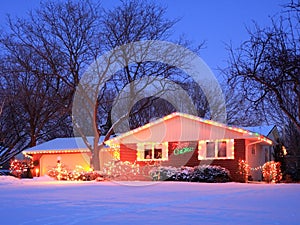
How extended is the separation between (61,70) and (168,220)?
2396cm

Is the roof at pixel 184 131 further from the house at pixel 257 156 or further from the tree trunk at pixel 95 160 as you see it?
the tree trunk at pixel 95 160

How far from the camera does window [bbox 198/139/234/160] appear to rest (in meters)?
27.0

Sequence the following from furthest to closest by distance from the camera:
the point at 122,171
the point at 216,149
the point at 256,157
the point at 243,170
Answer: the point at 256,157 < the point at 122,171 < the point at 216,149 < the point at 243,170

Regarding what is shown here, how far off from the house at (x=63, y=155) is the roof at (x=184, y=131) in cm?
694

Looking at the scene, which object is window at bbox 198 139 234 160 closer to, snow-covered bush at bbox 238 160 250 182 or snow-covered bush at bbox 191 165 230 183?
snow-covered bush at bbox 238 160 250 182

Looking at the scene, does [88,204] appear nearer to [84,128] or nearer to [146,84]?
[146,84]

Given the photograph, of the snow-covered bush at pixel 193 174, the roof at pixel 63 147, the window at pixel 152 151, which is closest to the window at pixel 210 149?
the snow-covered bush at pixel 193 174

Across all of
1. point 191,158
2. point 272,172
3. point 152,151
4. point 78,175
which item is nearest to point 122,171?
point 152,151

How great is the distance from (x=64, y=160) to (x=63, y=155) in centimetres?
42

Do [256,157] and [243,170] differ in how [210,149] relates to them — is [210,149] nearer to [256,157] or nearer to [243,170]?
[243,170]

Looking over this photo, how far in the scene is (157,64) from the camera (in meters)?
31.9

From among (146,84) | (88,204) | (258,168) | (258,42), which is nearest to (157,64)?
(146,84)

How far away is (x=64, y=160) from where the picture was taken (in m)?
37.3

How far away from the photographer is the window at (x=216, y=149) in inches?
1064
